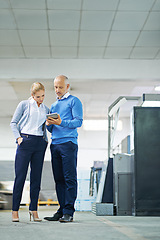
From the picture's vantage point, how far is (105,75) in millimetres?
6289

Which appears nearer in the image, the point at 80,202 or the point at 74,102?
the point at 74,102

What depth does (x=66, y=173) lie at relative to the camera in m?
2.66

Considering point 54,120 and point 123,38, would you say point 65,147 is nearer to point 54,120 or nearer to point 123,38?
point 54,120

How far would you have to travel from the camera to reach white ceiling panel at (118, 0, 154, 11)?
441cm

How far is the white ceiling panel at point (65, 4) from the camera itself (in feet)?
14.4

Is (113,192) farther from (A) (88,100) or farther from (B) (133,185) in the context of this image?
(A) (88,100)

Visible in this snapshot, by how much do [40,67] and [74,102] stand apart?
12.1 ft

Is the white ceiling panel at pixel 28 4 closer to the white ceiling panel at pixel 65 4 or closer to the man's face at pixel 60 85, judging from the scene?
the white ceiling panel at pixel 65 4

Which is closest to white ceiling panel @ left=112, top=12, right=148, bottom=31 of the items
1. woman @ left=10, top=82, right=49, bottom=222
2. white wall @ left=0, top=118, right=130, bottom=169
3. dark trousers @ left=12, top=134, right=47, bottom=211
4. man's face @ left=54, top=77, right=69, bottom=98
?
man's face @ left=54, top=77, right=69, bottom=98

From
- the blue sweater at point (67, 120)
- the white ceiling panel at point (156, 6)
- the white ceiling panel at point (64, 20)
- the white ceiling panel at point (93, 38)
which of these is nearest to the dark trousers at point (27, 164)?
the blue sweater at point (67, 120)

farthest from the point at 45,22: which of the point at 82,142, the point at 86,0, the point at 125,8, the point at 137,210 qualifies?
the point at 82,142

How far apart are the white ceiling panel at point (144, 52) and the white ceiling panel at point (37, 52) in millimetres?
1553

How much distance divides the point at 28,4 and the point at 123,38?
174 centimetres

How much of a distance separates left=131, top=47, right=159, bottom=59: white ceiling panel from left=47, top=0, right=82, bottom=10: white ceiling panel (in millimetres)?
1721
